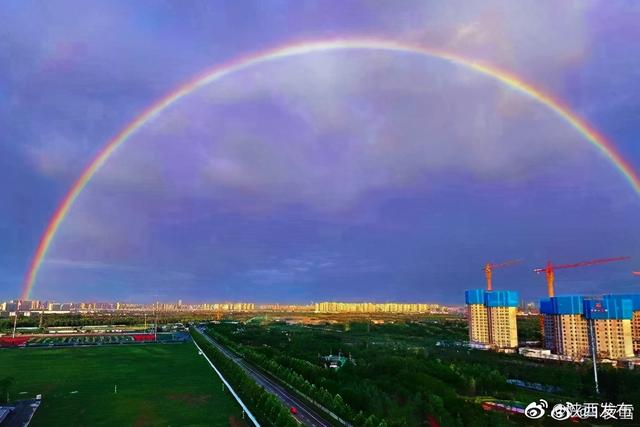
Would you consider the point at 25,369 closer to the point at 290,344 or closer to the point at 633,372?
the point at 290,344

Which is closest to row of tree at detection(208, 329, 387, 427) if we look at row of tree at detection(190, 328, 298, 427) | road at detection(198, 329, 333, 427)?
road at detection(198, 329, 333, 427)

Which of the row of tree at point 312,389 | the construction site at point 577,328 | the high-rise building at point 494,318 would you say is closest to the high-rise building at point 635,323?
the construction site at point 577,328

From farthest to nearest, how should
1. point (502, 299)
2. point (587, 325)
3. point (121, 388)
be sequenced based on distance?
1. point (502, 299)
2. point (587, 325)
3. point (121, 388)

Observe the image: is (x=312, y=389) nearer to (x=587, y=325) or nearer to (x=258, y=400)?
(x=258, y=400)

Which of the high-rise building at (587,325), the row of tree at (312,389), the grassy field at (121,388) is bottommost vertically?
the grassy field at (121,388)

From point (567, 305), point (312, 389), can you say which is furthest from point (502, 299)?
point (312, 389)

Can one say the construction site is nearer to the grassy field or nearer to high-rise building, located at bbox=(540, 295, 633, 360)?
high-rise building, located at bbox=(540, 295, 633, 360)

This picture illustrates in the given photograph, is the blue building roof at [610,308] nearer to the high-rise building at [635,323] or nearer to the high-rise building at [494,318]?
the high-rise building at [635,323]
